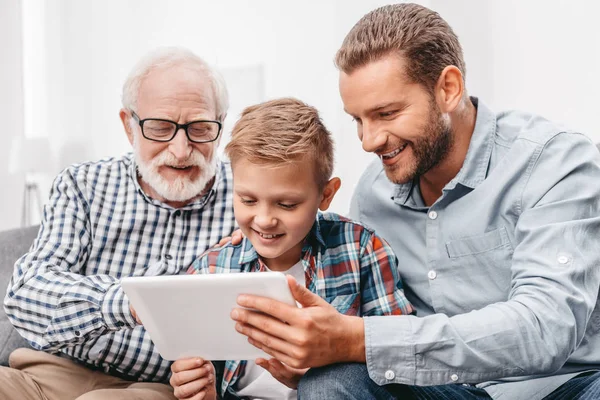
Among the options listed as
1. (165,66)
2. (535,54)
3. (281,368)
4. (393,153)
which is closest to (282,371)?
(281,368)

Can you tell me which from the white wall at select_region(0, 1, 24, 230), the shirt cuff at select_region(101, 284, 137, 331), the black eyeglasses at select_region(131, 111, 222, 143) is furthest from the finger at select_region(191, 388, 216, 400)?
the white wall at select_region(0, 1, 24, 230)

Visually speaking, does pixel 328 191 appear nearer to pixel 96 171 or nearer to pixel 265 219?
pixel 265 219

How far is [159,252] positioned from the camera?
74.9 inches

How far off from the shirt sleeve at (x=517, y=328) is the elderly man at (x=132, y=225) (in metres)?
0.67

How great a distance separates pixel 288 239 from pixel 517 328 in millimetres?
519

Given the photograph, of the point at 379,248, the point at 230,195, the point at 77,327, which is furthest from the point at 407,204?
the point at 77,327

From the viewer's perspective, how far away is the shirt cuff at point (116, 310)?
1.57 meters

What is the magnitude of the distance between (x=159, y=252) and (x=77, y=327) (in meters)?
0.34

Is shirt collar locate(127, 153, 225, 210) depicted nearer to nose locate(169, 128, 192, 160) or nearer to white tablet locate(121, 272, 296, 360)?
nose locate(169, 128, 192, 160)

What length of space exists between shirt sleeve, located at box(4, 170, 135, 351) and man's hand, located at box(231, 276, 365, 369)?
0.42 metres

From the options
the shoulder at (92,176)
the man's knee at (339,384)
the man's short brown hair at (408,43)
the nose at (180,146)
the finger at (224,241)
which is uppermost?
the man's short brown hair at (408,43)

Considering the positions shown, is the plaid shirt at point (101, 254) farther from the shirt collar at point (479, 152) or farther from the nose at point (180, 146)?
the shirt collar at point (479, 152)

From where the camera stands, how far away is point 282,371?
142 cm

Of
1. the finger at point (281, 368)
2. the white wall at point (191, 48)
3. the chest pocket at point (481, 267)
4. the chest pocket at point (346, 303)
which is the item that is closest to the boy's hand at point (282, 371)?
the finger at point (281, 368)
